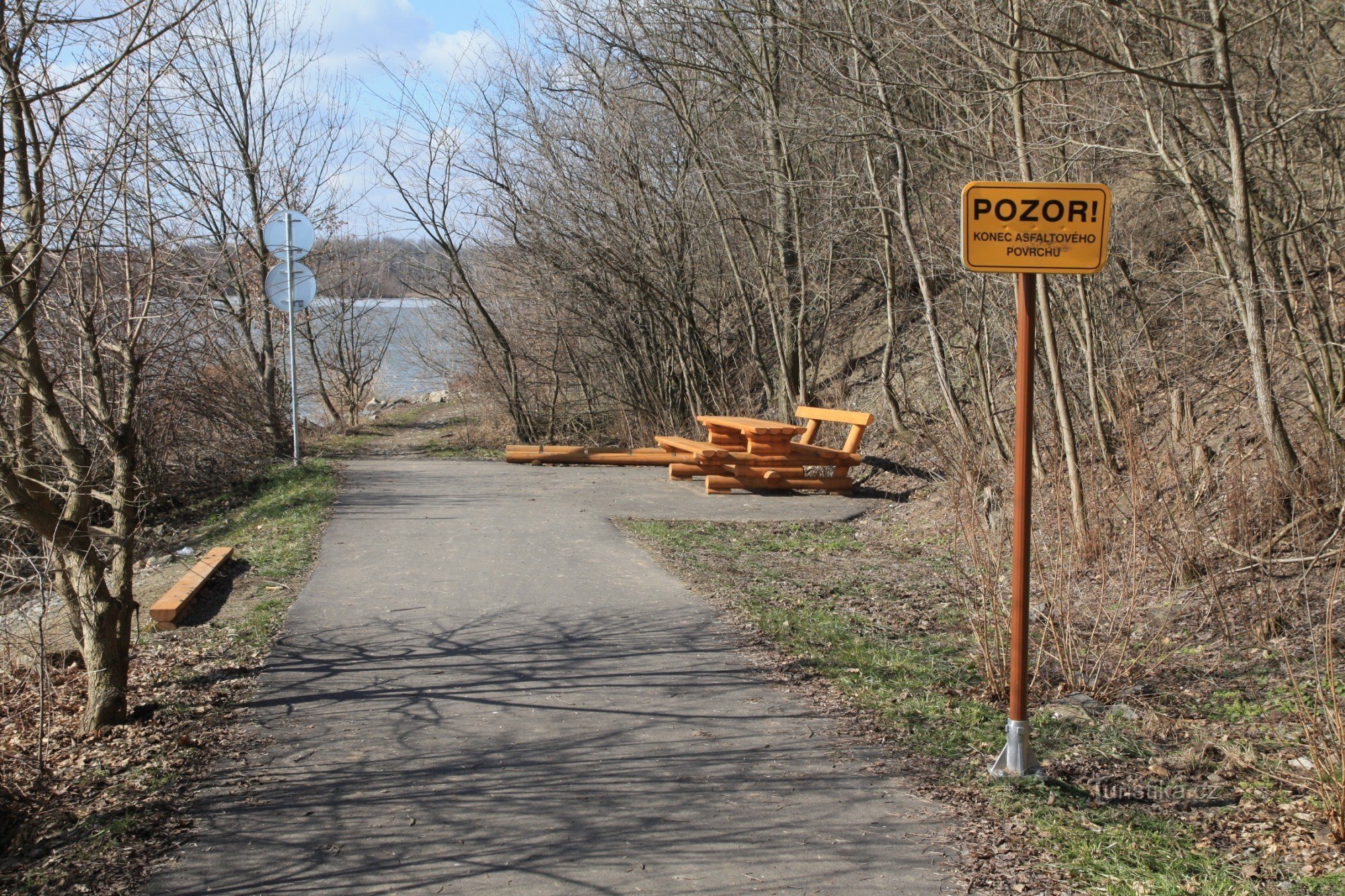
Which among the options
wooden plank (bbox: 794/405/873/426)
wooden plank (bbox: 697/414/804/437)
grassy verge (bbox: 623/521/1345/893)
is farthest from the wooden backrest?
grassy verge (bbox: 623/521/1345/893)

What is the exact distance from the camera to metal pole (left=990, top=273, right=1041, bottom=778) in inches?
171

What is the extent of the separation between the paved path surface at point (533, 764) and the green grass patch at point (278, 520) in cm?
86

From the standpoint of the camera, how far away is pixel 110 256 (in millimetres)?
6160

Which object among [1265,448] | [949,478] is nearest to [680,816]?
[949,478]

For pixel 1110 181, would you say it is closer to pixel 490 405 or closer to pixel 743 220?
pixel 743 220

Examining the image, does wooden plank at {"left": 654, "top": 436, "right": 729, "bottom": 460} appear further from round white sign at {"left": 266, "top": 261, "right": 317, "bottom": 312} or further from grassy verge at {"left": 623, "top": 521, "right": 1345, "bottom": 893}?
round white sign at {"left": 266, "top": 261, "right": 317, "bottom": 312}

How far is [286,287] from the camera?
43.7ft

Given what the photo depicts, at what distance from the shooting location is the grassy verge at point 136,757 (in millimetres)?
3674

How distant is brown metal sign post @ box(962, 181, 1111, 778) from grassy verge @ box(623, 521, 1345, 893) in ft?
0.93

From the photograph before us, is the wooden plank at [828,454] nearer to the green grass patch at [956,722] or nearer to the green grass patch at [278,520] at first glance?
the green grass patch at [956,722]

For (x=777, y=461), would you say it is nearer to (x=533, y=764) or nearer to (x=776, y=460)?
(x=776, y=460)

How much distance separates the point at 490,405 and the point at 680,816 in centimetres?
1546

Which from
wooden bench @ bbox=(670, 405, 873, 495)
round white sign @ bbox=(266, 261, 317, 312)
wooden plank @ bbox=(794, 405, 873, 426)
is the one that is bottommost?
wooden bench @ bbox=(670, 405, 873, 495)

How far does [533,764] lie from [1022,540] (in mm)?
2167
